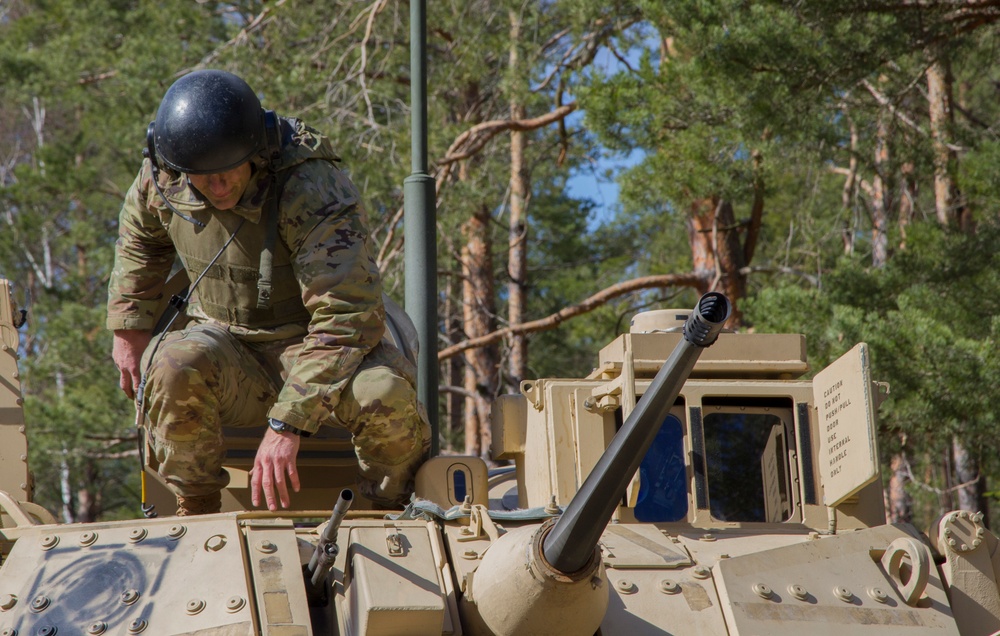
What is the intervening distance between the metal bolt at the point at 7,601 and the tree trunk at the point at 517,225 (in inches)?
472

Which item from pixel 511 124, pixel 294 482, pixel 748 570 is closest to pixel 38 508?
pixel 294 482

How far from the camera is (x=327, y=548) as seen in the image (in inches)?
180

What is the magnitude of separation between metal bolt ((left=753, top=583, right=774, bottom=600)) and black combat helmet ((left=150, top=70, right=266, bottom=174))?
2713mm

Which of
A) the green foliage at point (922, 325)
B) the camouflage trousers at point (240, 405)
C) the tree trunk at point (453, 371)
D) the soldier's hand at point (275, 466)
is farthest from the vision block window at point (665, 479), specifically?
the tree trunk at point (453, 371)

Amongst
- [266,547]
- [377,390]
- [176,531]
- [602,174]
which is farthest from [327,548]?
[602,174]

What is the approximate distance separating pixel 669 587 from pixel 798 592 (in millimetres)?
462

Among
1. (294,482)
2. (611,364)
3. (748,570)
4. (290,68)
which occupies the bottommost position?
(748,570)

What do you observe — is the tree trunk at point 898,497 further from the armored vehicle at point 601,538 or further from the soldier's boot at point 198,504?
the soldier's boot at point 198,504

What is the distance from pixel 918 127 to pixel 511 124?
4.57 meters

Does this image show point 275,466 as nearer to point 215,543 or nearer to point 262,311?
point 215,543

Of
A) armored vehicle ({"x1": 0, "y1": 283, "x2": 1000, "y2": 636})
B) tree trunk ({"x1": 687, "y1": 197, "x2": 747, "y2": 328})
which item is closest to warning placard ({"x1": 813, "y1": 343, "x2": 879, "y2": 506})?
armored vehicle ({"x1": 0, "y1": 283, "x2": 1000, "y2": 636})

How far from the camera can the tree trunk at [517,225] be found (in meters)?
17.0

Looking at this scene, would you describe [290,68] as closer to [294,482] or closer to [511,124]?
[511,124]

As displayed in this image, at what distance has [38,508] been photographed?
18.6 feet
